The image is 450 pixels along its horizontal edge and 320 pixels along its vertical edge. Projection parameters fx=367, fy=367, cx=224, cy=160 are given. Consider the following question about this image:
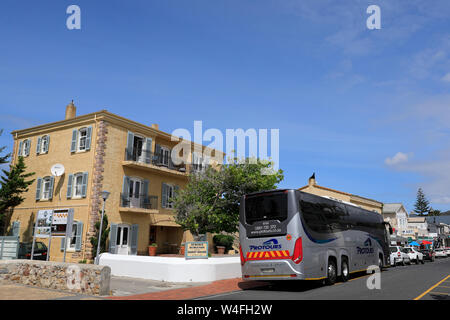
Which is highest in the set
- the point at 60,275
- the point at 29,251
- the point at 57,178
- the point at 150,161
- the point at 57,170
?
the point at 150,161

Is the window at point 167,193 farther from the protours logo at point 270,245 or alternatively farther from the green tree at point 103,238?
the protours logo at point 270,245

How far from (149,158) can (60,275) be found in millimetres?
16200

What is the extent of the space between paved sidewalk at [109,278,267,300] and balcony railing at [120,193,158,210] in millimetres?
11730

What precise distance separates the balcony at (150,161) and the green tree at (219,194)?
11.6 ft

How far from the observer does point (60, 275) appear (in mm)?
11742

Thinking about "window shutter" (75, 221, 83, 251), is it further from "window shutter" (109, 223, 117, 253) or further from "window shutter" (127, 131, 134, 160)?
"window shutter" (127, 131, 134, 160)

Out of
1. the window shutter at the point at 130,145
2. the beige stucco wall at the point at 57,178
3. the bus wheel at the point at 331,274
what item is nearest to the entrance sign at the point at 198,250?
the bus wheel at the point at 331,274

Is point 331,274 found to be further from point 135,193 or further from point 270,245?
point 135,193

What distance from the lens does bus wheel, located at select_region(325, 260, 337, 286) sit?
14.8 meters

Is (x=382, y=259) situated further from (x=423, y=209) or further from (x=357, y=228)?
(x=423, y=209)

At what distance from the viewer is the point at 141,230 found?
87.2 ft

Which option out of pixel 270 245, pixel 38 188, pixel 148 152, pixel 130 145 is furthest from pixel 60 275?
pixel 38 188
